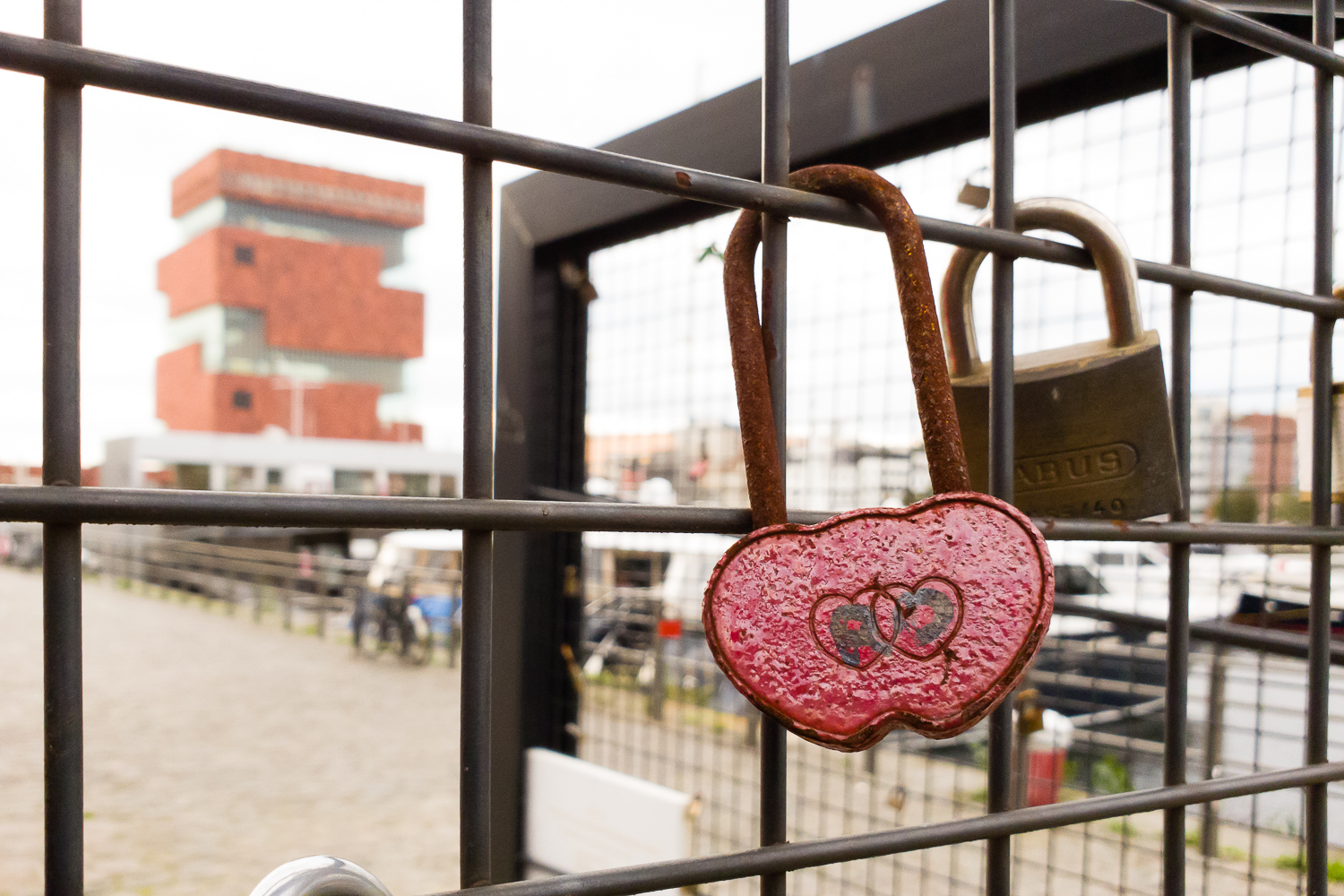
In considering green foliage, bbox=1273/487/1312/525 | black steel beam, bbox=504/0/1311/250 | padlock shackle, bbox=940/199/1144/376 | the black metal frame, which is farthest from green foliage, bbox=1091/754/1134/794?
padlock shackle, bbox=940/199/1144/376

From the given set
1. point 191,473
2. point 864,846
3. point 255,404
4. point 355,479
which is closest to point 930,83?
point 864,846

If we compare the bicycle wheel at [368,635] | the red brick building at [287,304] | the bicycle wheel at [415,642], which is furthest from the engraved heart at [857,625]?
the red brick building at [287,304]

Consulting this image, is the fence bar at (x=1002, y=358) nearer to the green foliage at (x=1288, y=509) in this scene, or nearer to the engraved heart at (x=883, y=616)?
the engraved heart at (x=883, y=616)

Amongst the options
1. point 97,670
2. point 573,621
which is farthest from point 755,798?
point 97,670

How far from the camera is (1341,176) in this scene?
1.23m

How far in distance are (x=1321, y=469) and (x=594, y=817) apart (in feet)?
5.06

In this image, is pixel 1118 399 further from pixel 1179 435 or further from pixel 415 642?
pixel 415 642

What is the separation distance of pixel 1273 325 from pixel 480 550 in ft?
4.37

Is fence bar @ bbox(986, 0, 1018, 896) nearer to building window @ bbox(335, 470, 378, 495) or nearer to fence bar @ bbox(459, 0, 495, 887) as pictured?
fence bar @ bbox(459, 0, 495, 887)

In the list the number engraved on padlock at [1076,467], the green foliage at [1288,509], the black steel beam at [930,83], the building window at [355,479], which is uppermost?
the black steel beam at [930,83]

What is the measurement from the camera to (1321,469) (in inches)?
29.6

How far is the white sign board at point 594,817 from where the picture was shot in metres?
1.79

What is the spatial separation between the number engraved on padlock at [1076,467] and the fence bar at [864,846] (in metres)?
0.19

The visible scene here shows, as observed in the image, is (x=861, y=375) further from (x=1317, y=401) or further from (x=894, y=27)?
(x=1317, y=401)
